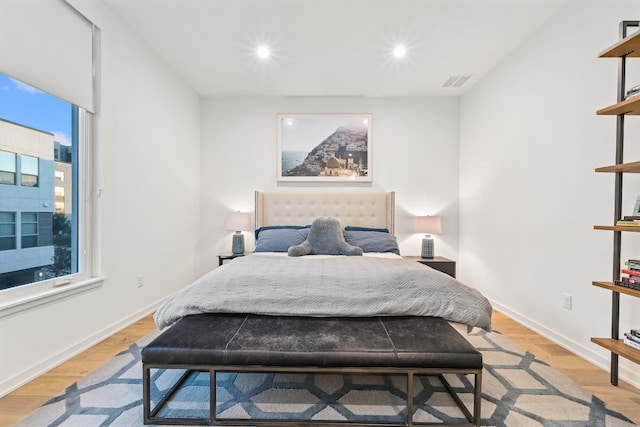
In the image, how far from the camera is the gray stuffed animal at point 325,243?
3.08 meters

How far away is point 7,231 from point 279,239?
2176 millimetres

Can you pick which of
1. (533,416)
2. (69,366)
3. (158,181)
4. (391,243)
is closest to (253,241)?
(158,181)

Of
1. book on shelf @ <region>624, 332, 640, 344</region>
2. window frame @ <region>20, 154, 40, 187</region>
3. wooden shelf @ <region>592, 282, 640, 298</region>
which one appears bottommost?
book on shelf @ <region>624, 332, 640, 344</region>

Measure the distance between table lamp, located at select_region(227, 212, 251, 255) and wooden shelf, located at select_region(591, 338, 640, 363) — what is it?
3.39 meters

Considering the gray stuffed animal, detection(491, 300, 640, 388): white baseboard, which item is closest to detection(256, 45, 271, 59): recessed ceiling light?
the gray stuffed animal

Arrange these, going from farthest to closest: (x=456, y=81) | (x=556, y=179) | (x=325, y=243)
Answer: (x=456, y=81) < (x=325, y=243) < (x=556, y=179)

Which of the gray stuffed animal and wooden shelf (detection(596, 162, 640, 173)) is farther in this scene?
the gray stuffed animal

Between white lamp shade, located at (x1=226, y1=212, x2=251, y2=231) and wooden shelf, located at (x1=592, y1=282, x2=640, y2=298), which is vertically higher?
white lamp shade, located at (x1=226, y1=212, x2=251, y2=231)

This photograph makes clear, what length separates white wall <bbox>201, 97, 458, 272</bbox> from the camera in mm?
4023

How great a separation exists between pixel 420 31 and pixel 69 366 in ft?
12.2

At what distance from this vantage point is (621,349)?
1654 millimetres

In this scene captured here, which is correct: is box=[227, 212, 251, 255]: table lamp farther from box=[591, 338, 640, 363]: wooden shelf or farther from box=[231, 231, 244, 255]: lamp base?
box=[591, 338, 640, 363]: wooden shelf

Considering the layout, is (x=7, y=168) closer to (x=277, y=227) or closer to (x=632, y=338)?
(x=277, y=227)

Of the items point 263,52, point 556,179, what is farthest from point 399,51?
point 556,179
